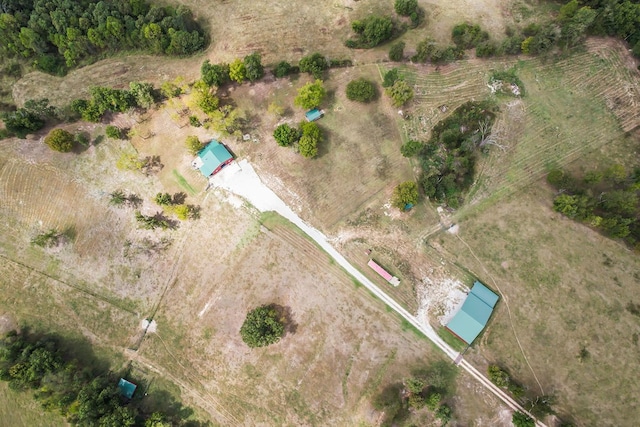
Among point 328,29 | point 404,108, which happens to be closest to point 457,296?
point 404,108

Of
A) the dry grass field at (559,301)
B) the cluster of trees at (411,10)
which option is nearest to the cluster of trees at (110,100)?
the cluster of trees at (411,10)

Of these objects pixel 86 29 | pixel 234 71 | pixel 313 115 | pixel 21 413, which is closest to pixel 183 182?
pixel 234 71

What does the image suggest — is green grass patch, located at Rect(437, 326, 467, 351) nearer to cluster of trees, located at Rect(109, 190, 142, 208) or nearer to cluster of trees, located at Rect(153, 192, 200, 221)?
cluster of trees, located at Rect(153, 192, 200, 221)

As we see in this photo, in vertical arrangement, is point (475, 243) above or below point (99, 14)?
below

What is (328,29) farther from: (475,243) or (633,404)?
(633,404)

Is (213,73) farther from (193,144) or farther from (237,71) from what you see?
(193,144)

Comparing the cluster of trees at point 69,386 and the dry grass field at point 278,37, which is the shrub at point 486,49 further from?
the cluster of trees at point 69,386
